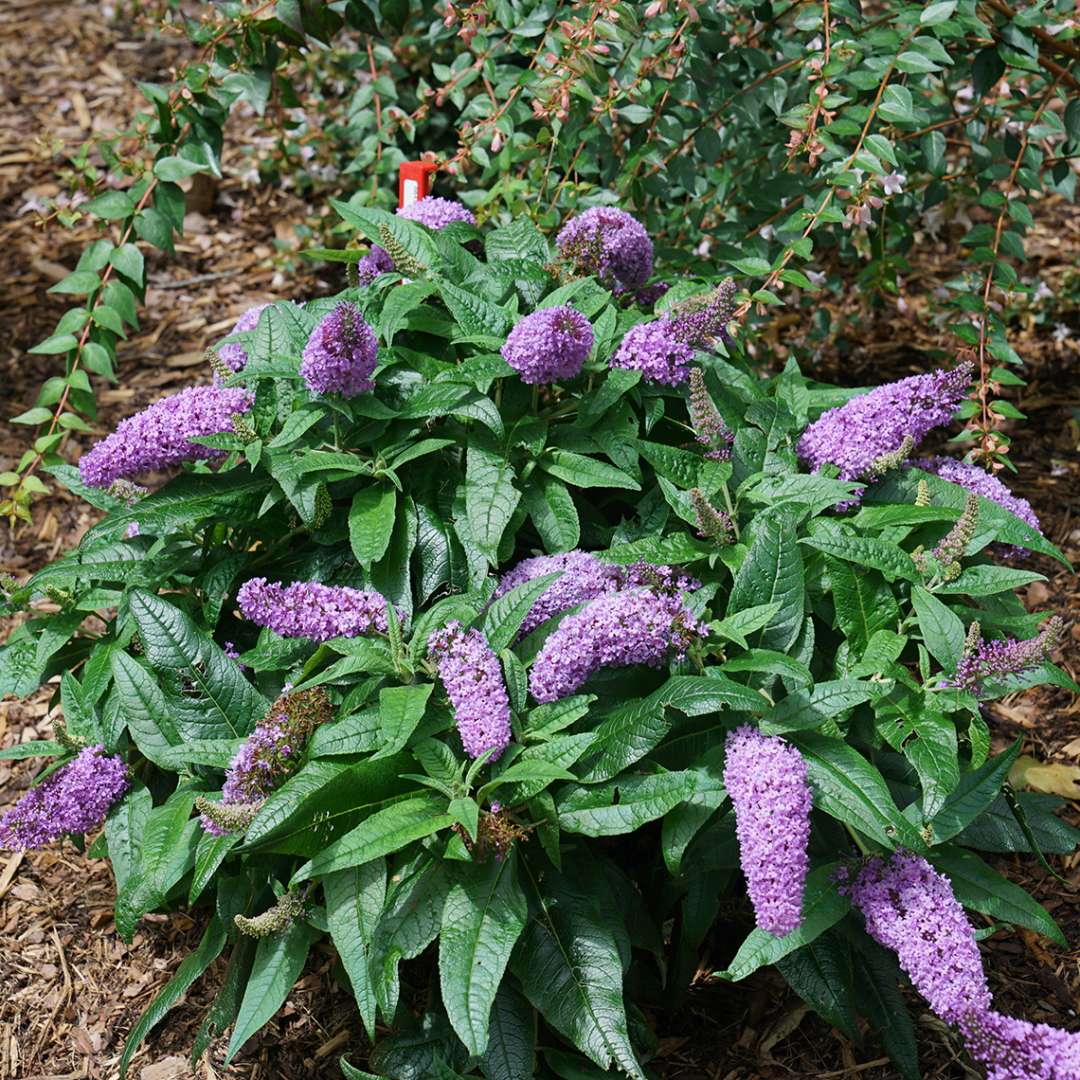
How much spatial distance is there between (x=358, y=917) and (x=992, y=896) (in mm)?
1223

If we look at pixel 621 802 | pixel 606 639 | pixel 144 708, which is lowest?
pixel 144 708

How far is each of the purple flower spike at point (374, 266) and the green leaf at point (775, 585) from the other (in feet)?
4.01

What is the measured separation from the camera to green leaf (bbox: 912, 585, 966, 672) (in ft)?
8.11

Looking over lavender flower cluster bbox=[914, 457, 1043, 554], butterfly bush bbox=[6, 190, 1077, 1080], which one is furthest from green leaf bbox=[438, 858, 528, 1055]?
lavender flower cluster bbox=[914, 457, 1043, 554]

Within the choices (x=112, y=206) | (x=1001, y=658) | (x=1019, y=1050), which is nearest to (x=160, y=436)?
(x=112, y=206)

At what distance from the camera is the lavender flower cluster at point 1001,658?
2.29m

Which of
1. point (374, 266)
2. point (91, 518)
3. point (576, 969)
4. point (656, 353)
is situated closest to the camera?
point (576, 969)

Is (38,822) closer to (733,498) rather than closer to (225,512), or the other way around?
(225,512)

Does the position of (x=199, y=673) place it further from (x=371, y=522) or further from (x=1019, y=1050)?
(x=1019, y=1050)

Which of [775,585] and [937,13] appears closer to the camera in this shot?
[775,585]

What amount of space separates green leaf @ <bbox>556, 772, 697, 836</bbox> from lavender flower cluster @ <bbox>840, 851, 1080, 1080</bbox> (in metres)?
0.39

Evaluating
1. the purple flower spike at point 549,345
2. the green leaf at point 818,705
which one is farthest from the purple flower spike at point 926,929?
the purple flower spike at point 549,345

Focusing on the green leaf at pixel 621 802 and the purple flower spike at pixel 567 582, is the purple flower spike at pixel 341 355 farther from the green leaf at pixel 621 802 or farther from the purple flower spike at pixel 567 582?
the green leaf at pixel 621 802

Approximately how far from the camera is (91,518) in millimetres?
4527
